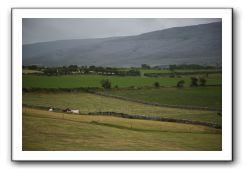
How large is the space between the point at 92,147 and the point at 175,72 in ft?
3.37

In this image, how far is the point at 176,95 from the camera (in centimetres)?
745

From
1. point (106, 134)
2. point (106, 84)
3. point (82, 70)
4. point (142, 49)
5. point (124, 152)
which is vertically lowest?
point (124, 152)

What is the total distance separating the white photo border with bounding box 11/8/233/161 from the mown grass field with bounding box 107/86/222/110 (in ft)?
0.51

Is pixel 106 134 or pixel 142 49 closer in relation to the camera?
pixel 106 134

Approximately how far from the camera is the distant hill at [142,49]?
738 centimetres

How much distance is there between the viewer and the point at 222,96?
7379mm

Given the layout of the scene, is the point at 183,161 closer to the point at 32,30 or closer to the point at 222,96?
the point at 222,96

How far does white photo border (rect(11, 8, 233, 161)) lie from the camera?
733 cm

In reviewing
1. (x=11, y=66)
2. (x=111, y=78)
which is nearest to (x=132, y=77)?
(x=111, y=78)

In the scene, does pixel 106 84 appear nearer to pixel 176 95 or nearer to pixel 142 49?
pixel 142 49

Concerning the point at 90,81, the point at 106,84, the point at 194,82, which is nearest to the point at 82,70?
the point at 90,81

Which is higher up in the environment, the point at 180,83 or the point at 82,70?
the point at 82,70

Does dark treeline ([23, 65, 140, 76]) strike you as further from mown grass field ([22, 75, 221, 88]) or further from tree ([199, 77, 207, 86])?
tree ([199, 77, 207, 86])

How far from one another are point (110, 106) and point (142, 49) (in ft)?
2.00
